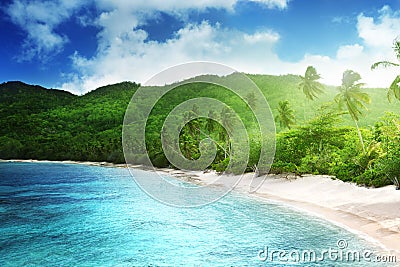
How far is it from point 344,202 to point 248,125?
4821 cm

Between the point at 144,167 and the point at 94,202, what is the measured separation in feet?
119

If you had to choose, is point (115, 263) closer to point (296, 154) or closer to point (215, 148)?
point (296, 154)

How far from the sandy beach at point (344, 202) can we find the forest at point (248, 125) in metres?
1.18

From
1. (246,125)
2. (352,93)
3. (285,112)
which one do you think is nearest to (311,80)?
(285,112)

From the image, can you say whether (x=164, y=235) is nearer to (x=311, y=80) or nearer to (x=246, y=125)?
(x=311, y=80)

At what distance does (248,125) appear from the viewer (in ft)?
224

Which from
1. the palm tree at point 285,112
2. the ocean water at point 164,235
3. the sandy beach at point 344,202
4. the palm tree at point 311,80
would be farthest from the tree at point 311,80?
the ocean water at point 164,235

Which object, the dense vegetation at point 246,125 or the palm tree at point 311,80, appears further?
the palm tree at point 311,80

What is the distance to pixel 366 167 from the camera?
78.6ft

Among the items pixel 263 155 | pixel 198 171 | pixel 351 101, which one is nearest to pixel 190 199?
pixel 263 155

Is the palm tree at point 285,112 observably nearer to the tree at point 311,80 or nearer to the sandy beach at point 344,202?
the tree at point 311,80

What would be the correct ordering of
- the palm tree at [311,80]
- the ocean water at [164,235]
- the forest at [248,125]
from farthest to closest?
the palm tree at [311,80] < the forest at [248,125] < the ocean water at [164,235]

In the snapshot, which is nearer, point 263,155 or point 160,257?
point 160,257

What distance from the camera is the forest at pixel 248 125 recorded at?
25.0 meters
